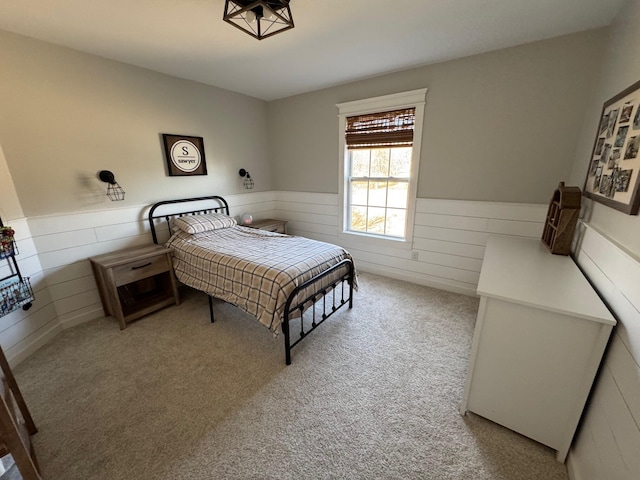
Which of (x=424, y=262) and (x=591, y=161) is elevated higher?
(x=591, y=161)

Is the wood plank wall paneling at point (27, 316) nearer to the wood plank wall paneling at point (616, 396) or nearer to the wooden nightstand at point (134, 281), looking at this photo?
the wooden nightstand at point (134, 281)

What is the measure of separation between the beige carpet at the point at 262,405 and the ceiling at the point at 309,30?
241 centimetres

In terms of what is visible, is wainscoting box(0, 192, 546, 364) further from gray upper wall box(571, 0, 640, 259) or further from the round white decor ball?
gray upper wall box(571, 0, 640, 259)

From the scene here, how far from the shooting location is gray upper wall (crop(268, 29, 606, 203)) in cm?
208

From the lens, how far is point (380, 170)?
3205 millimetres

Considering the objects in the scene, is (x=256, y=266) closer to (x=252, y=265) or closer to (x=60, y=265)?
(x=252, y=265)

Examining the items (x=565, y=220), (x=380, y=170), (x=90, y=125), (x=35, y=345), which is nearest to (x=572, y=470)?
(x=565, y=220)

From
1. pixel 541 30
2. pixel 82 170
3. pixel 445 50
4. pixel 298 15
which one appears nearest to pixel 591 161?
pixel 541 30

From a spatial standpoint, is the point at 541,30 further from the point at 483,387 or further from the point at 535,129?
the point at 483,387

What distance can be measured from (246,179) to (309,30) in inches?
86.2

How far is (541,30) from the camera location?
1960mm

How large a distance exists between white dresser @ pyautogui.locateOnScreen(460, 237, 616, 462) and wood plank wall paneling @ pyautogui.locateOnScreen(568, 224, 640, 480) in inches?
1.6

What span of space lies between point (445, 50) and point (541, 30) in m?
0.67

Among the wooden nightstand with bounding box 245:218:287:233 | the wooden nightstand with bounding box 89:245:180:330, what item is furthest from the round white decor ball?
the wooden nightstand with bounding box 89:245:180:330
